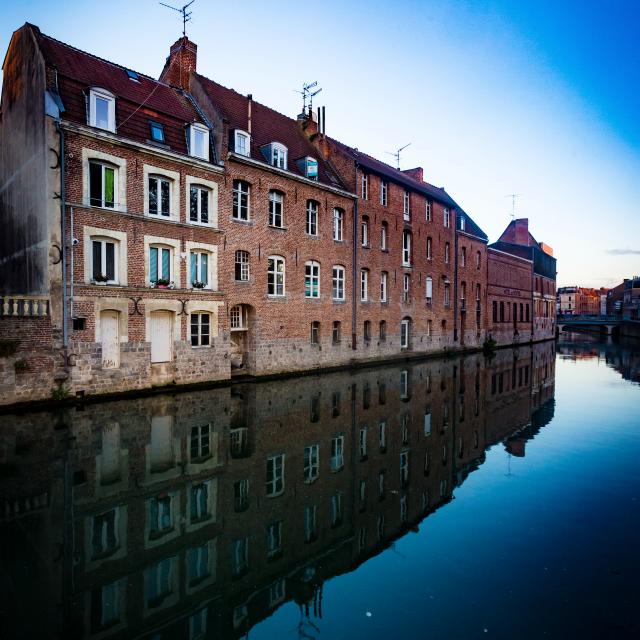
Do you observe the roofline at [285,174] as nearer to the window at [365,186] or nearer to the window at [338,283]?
the window at [365,186]

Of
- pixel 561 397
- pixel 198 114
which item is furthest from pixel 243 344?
pixel 561 397

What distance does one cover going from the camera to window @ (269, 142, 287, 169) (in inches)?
824

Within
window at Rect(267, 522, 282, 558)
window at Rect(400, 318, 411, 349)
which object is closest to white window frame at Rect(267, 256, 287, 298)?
window at Rect(400, 318, 411, 349)

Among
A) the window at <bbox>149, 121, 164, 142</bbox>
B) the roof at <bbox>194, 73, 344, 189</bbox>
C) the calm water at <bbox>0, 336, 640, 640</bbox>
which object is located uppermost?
the roof at <bbox>194, 73, 344, 189</bbox>

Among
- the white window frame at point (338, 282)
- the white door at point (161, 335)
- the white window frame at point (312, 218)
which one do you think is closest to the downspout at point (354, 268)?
the white window frame at point (338, 282)

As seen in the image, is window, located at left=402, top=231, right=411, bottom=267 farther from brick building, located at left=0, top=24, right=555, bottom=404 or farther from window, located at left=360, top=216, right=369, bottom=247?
window, located at left=360, top=216, right=369, bottom=247

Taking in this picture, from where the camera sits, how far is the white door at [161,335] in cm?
1644

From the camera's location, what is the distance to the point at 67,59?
16438 mm

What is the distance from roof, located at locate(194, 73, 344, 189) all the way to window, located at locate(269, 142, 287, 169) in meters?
0.43

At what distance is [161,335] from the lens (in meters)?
16.7

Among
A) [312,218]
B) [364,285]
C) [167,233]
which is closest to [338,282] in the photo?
[364,285]

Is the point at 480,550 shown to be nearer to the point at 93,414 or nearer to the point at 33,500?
the point at 33,500

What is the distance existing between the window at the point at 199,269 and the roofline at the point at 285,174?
435 centimetres

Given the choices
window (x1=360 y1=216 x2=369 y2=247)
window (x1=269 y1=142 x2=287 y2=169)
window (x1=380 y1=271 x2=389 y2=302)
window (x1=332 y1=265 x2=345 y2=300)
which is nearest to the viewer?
window (x1=269 y1=142 x2=287 y2=169)
